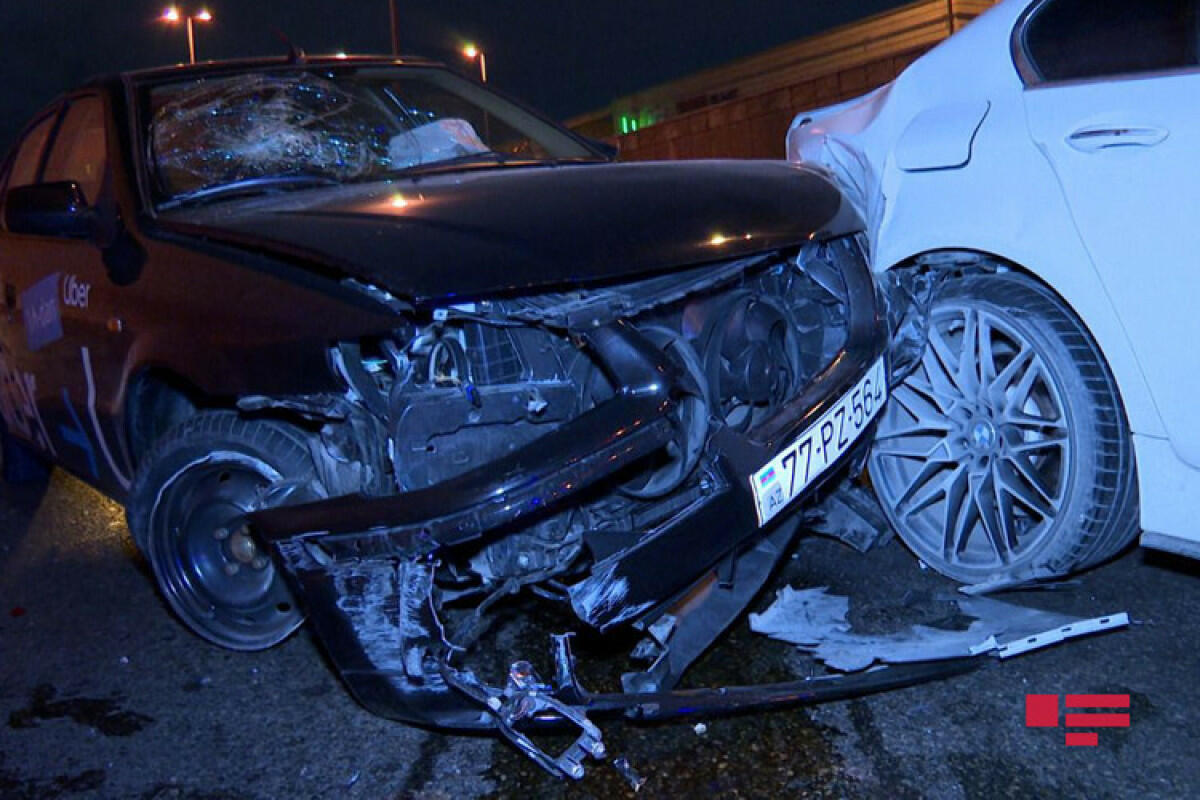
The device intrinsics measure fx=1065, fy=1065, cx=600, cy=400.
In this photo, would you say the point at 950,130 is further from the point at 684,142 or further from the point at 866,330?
the point at 684,142

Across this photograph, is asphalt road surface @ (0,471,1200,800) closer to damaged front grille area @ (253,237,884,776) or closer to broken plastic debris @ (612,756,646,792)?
broken plastic debris @ (612,756,646,792)

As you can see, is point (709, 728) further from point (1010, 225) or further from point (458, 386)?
point (1010, 225)

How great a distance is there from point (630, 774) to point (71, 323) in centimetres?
246

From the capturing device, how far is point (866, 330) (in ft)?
9.83

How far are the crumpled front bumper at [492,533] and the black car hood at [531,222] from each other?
0.67 ft

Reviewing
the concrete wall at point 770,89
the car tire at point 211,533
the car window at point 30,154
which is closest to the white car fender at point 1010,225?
the car tire at point 211,533

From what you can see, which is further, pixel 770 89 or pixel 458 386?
pixel 770 89

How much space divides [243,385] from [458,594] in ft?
2.45

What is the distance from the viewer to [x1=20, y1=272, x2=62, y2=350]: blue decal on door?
3.72 m

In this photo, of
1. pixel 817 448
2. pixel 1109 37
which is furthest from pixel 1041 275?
pixel 817 448

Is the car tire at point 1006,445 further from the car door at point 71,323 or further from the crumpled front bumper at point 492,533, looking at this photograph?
the car door at point 71,323

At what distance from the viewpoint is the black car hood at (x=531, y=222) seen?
224cm

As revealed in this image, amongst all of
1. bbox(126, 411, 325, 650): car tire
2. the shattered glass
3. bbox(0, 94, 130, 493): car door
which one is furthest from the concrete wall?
bbox(126, 411, 325, 650): car tire

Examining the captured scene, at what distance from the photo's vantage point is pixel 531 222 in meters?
2.40
